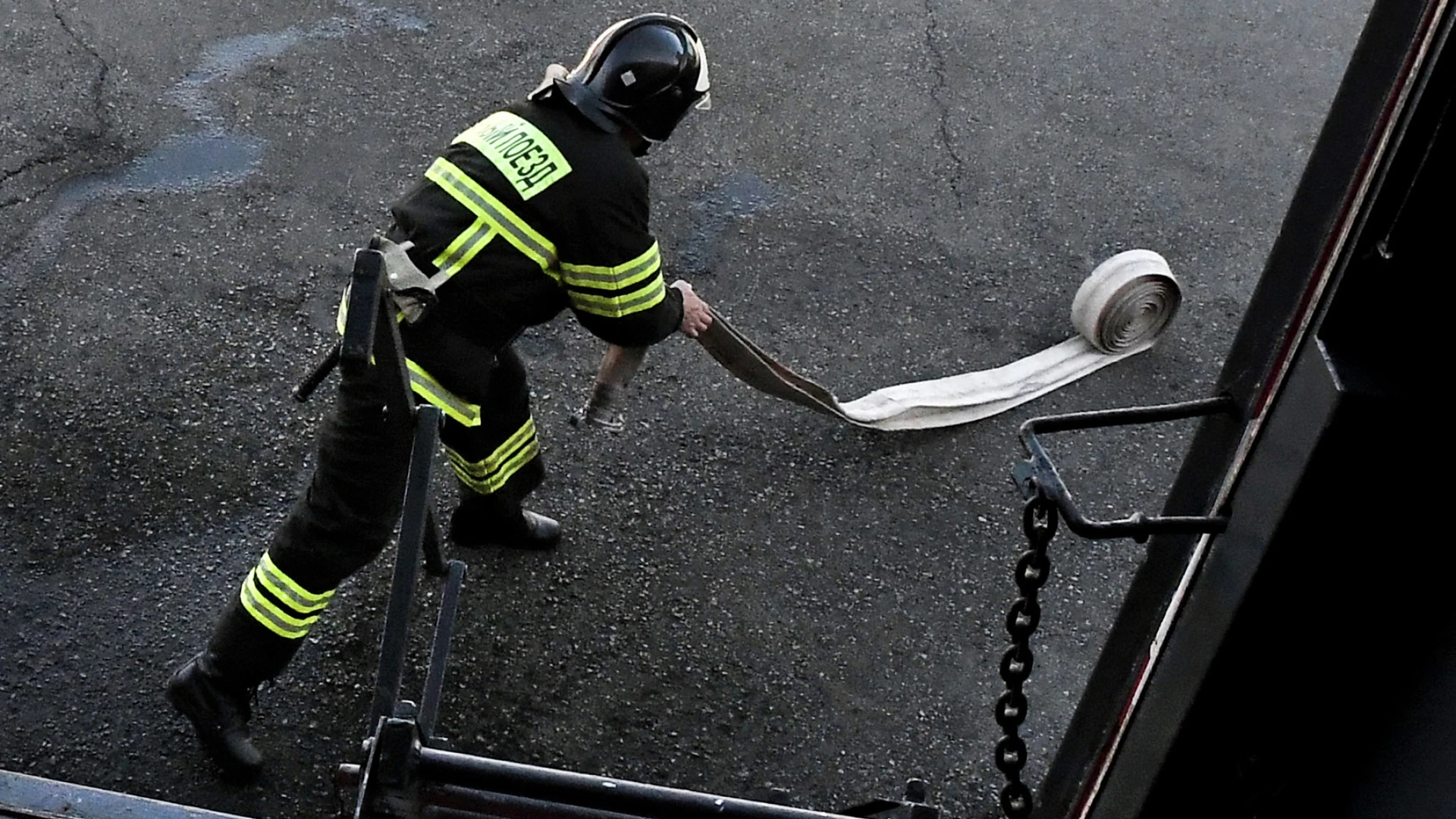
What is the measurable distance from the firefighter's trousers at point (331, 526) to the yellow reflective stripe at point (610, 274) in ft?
1.06

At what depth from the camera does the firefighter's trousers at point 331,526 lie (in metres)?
3.27

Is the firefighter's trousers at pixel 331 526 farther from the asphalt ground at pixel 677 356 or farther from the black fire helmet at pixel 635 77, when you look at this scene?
the black fire helmet at pixel 635 77

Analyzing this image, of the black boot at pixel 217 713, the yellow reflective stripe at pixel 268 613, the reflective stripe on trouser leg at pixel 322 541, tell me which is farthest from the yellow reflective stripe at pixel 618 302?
the black boot at pixel 217 713

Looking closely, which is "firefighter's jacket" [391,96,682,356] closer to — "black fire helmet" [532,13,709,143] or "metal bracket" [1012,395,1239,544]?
"black fire helmet" [532,13,709,143]

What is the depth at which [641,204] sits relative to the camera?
338cm

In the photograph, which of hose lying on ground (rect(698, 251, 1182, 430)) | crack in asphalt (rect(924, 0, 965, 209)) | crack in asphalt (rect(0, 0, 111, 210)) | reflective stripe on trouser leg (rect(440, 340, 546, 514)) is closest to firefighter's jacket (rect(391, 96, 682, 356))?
reflective stripe on trouser leg (rect(440, 340, 546, 514))

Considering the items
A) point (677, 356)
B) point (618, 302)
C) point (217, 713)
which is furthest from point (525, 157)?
point (677, 356)

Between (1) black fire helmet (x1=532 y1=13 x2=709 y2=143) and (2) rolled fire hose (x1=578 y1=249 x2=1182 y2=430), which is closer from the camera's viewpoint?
(1) black fire helmet (x1=532 y1=13 x2=709 y2=143)

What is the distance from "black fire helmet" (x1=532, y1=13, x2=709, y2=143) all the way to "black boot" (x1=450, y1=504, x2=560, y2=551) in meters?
1.35

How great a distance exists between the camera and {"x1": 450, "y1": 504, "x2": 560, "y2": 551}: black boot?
13.6 ft

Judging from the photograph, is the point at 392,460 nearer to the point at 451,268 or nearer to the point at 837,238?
the point at 451,268

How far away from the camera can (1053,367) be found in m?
5.12

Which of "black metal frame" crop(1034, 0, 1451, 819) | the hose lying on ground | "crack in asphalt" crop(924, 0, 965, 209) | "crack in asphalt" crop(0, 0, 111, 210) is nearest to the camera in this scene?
"black metal frame" crop(1034, 0, 1451, 819)

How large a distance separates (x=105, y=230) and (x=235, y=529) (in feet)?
5.83
